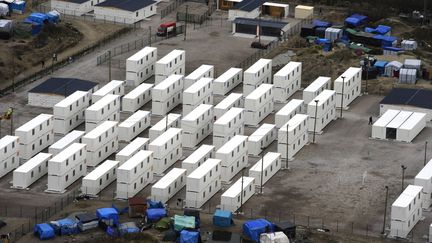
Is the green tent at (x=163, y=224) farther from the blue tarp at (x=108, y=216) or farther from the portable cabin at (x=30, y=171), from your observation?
the portable cabin at (x=30, y=171)

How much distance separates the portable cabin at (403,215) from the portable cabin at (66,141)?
1568 inches

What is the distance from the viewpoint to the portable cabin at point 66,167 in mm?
184500

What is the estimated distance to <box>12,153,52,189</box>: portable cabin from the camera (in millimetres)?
185800

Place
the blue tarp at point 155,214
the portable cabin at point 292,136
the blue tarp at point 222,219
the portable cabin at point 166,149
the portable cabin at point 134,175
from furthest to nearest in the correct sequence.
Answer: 1. the portable cabin at point 292,136
2. the portable cabin at point 166,149
3. the portable cabin at point 134,175
4. the blue tarp at point 155,214
5. the blue tarp at point 222,219

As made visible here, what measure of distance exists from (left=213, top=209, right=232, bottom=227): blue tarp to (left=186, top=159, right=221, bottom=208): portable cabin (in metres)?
6.21

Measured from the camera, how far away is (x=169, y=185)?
182 metres

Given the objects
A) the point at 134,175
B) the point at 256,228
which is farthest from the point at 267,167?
the point at 256,228

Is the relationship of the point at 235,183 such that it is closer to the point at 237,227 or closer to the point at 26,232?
the point at 237,227

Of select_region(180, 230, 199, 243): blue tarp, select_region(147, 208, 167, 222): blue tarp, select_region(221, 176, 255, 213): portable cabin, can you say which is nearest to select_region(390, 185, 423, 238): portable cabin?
select_region(221, 176, 255, 213): portable cabin

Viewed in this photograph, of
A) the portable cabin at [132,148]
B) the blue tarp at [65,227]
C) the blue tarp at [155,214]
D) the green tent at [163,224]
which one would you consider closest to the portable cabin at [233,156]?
the portable cabin at [132,148]

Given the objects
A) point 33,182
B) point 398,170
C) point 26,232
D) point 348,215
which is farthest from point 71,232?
point 398,170

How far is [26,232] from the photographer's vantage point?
6816 inches

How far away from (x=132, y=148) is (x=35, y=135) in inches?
498

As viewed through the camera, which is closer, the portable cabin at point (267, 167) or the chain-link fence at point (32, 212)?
the chain-link fence at point (32, 212)
